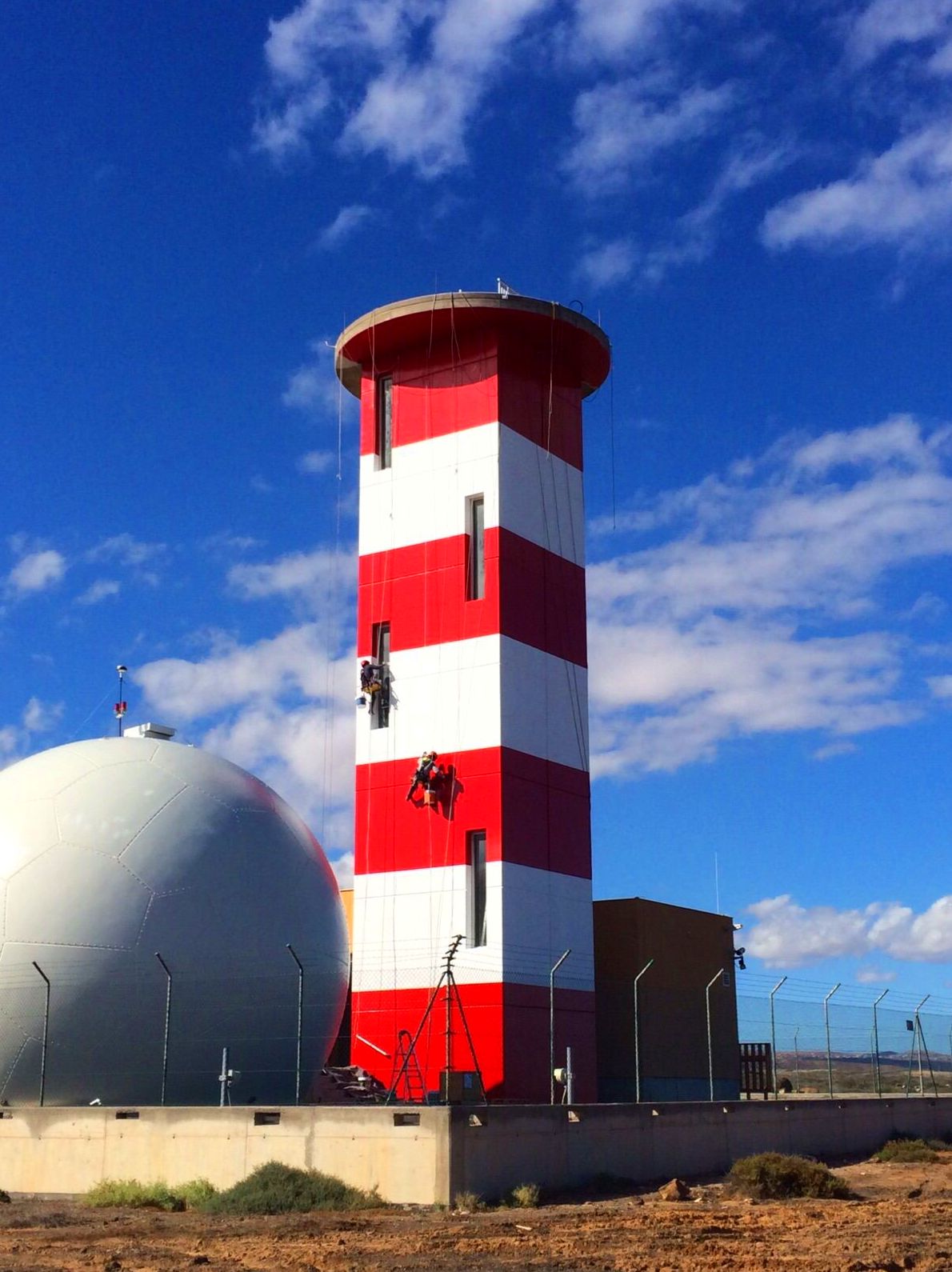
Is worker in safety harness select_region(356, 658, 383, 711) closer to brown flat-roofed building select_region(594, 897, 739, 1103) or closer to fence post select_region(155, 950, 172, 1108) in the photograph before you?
brown flat-roofed building select_region(594, 897, 739, 1103)

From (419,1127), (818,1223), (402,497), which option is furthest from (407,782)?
(818,1223)

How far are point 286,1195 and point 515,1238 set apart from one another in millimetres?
3775

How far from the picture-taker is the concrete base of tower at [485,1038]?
24.4 metres

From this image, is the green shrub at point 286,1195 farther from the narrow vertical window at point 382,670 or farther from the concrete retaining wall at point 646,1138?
the narrow vertical window at point 382,670

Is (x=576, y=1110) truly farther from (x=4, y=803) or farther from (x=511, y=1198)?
(x=4, y=803)

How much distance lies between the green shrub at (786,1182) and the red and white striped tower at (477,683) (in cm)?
589

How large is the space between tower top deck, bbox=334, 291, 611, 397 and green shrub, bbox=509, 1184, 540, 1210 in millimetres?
16098

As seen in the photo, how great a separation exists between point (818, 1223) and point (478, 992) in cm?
967

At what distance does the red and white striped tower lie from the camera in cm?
2533

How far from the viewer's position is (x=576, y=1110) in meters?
19.6

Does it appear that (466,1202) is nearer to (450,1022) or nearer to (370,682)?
(450,1022)

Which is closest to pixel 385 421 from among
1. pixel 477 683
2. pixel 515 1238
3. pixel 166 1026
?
pixel 477 683

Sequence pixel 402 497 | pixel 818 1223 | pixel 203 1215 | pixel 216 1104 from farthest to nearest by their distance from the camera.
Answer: pixel 402 497, pixel 216 1104, pixel 203 1215, pixel 818 1223

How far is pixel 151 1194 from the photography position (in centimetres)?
1853
